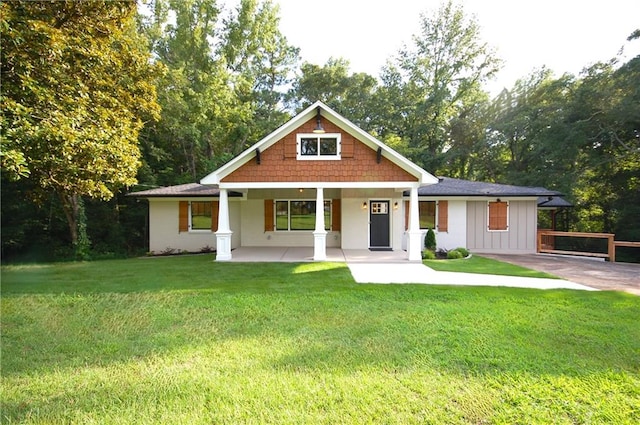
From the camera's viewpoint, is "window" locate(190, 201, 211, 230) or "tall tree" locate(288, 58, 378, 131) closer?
"window" locate(190, 201, 211, 230)

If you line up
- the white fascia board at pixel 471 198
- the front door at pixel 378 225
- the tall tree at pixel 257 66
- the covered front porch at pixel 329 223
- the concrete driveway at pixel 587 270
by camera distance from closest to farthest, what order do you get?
the concrete driveway at pixel 587 270 < the covered front porch at pixel 329 223 < the front door at pixel 378 225 < the white fascia board at pixel 471 198 < the tall tree at pixel 257 66

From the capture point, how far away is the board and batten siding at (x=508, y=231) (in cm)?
1386

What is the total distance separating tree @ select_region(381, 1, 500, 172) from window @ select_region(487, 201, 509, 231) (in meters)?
10.8

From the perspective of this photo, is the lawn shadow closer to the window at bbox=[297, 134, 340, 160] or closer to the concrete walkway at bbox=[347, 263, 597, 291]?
the concrete walkway at bbox=[347, 263, 597, 291]

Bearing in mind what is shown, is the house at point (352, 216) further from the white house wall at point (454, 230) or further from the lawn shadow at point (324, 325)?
the lawn shadow at point (324, 325)

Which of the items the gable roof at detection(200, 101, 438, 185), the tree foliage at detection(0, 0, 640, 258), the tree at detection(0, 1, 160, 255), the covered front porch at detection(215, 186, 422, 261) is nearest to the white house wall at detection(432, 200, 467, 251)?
the covered front porch at detection(215, 186, 422, 261)

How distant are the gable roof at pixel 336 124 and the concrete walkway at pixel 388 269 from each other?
2.86m

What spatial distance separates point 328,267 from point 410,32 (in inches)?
961

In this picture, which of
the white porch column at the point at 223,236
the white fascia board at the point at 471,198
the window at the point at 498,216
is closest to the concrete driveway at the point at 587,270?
the window at the point at 498,216

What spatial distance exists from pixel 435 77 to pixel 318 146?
19266mm

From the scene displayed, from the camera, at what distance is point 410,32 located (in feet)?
85.4

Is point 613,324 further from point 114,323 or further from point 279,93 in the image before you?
point 279,93

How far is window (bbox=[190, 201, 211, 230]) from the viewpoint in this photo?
47.0ft

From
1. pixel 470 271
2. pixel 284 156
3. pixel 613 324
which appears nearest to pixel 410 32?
pixel 284 156
